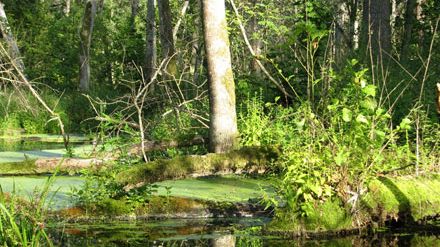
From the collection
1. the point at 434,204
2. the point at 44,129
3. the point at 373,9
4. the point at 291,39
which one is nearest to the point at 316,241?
the point at 434,204

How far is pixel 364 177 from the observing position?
8.00 m

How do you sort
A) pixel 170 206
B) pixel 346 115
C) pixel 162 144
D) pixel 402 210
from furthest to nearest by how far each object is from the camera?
pixel 162 144 < pixel 170 206 < pixel 402 210 < pixel 346 115

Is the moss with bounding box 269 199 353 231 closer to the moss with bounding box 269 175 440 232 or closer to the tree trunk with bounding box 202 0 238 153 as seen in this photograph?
the moss with bounding box 269 175 440 232

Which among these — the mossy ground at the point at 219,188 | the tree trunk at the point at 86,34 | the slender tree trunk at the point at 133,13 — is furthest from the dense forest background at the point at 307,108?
the slender tree trunk at the point at 133,13

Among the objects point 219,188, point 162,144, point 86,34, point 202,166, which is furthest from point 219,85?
point 86,34

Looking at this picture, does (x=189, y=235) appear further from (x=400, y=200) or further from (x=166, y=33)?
(x=166, y=33)

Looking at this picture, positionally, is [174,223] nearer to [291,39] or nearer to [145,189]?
[145,189]

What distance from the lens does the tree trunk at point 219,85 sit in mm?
10812

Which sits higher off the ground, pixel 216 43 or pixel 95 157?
pixel 216 43

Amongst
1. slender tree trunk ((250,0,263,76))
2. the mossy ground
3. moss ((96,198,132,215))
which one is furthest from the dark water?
slender tree trunk ((250,0,263,76))

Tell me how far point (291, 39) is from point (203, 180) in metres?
3.53

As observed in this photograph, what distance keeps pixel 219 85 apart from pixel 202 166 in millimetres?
2121

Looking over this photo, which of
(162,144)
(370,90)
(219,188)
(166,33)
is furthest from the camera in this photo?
(166,33)

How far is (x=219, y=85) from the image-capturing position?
428 inches
